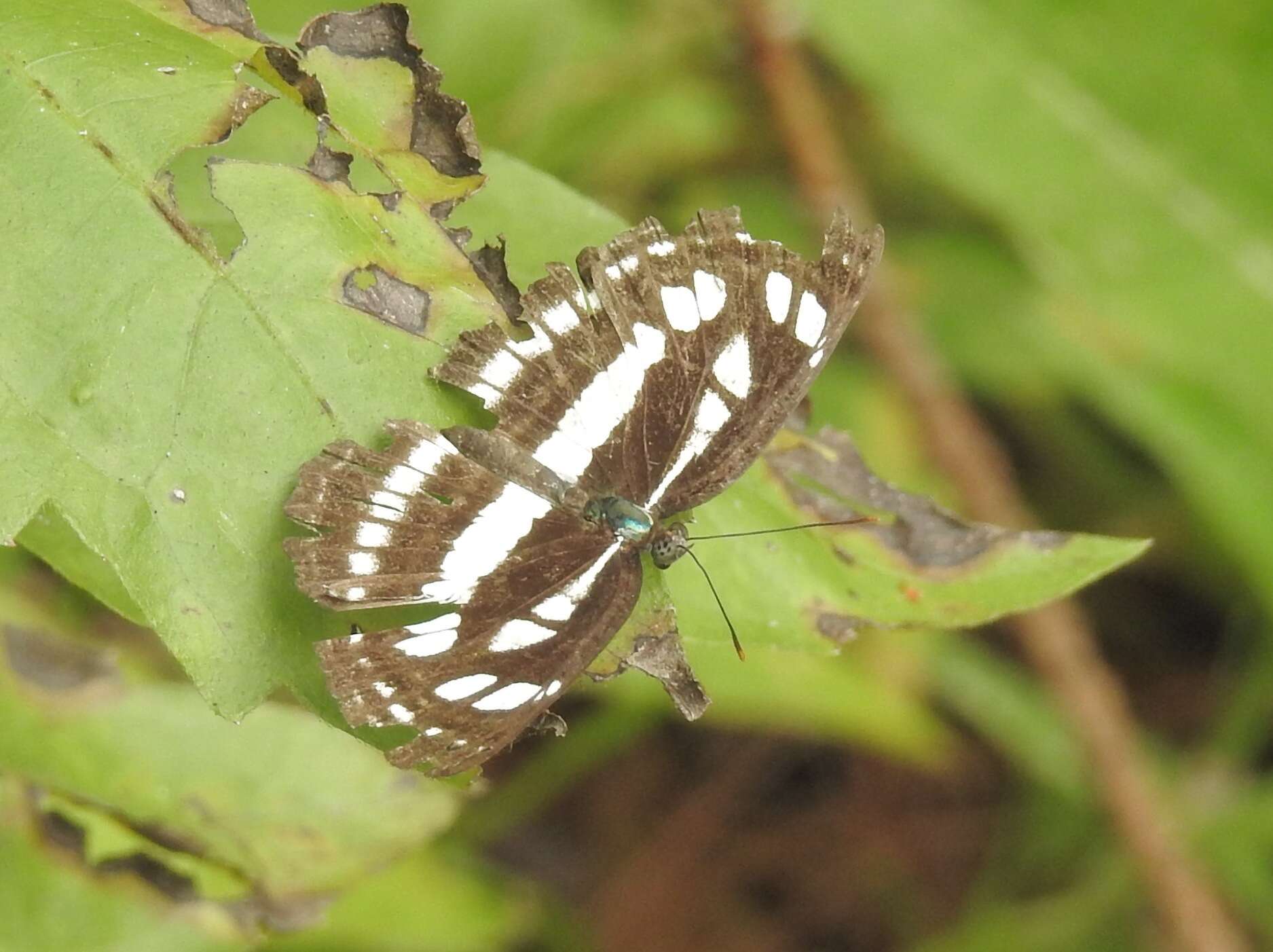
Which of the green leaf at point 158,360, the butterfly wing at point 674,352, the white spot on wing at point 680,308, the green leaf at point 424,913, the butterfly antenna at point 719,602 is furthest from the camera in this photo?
the green leaf at point 424,913

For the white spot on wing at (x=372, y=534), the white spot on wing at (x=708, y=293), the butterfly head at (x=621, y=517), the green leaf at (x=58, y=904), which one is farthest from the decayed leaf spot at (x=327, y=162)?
the green leaf at (x=58, y=904)

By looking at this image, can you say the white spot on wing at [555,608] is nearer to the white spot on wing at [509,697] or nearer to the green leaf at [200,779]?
the white spot on wing at [509,697]

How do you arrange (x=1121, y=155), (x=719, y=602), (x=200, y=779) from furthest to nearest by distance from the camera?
(x=1121, y=155)
(x=200, y=779)
(x=719, y=602)

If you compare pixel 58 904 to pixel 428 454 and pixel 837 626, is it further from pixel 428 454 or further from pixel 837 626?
pixel 837 626

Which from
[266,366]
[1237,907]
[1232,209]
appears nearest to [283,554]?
[266,366]

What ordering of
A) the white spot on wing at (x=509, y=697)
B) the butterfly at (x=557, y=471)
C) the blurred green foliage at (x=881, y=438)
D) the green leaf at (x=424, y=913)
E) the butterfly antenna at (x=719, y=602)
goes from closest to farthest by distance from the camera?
the butterfly at (x=557, y=471)
the white spot on wing at (x=509, y=697)
the butterfly antenna at (x=719, y=602)
the blurred green foliage at (x=881, y=438)
the green leaf at (x=424, y=913)

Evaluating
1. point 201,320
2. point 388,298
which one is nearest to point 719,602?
point 388,298

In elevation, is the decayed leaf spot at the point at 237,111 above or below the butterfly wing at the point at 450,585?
above
